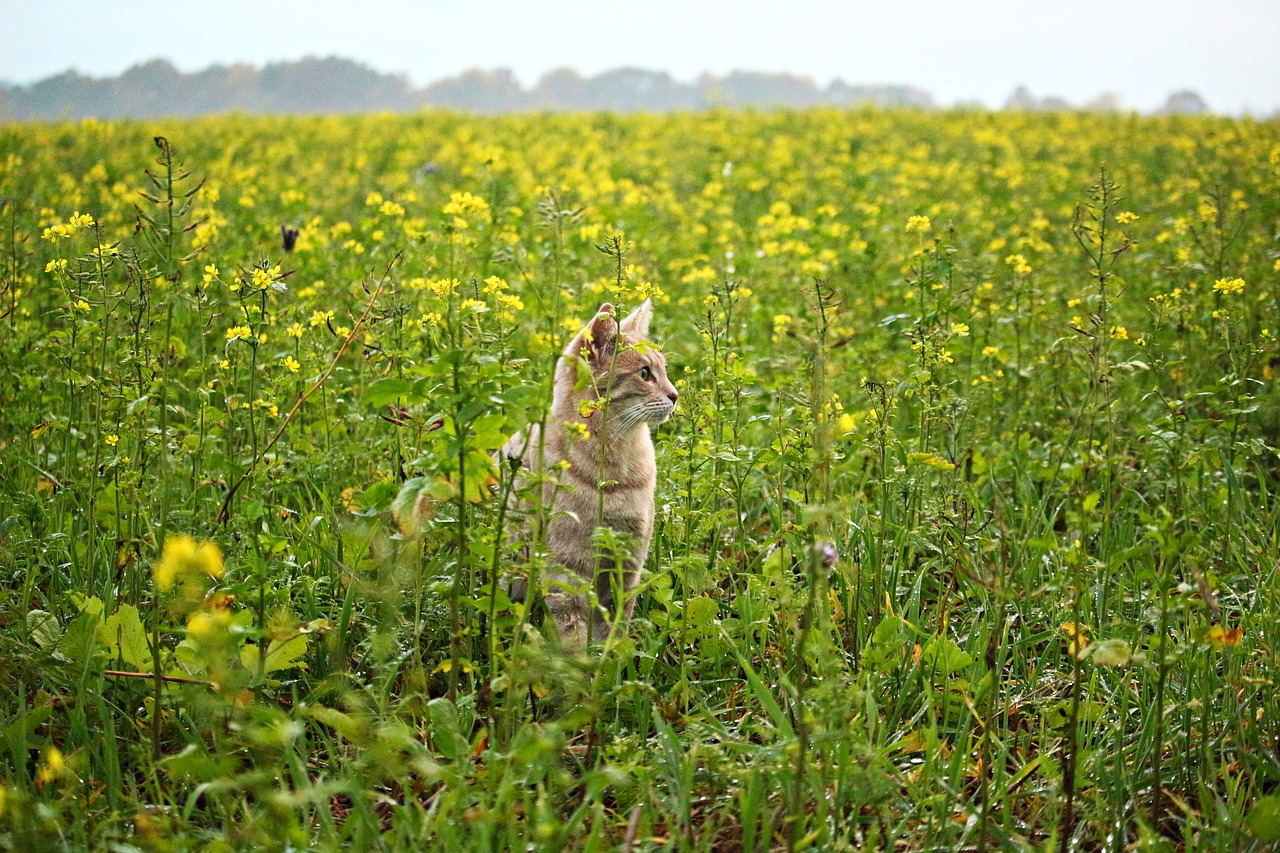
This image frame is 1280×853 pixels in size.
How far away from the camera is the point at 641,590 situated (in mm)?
2691

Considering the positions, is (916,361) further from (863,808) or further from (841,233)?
(841,233)

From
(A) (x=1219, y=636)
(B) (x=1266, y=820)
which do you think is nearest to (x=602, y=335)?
(A) (x=1219, y=636)

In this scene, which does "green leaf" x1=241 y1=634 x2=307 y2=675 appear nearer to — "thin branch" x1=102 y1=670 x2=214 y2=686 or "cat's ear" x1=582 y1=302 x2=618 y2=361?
"thin branch" x1=102 y1=670 x2=214 y2=686

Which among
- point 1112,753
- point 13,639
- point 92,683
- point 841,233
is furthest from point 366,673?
point 841,233

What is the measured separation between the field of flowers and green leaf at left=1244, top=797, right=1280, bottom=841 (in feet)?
0.04

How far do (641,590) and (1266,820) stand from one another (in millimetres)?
1557

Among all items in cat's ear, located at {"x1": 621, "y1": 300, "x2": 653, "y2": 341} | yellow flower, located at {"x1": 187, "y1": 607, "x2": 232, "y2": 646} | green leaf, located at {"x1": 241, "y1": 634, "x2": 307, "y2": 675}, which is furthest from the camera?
cat's ear, located at {"x1": 621, "y1": 300, "x2": 653, "y2": 341}

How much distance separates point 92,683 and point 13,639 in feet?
0.80

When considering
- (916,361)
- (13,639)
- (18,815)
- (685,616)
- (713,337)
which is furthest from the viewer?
(916,361)

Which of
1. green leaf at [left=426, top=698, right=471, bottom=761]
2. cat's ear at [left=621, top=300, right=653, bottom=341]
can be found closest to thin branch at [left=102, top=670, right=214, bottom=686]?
green leaf at [left=426, top=698, right=471, bottom=761]

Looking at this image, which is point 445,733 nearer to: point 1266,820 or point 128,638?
point 128,638

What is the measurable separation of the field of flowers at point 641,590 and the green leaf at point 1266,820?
0.04ft

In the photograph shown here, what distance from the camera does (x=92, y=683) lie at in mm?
2852

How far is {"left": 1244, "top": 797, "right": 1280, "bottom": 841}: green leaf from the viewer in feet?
7.47
